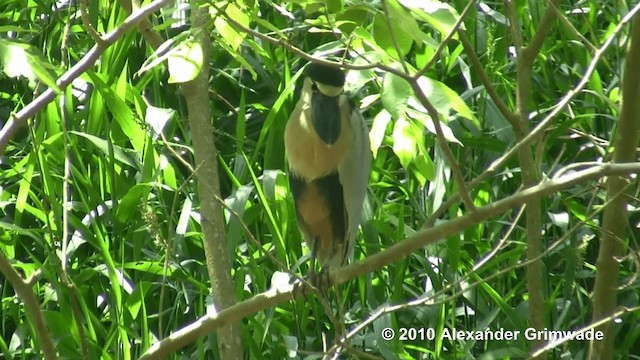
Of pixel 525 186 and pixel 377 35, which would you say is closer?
pixel 377 35

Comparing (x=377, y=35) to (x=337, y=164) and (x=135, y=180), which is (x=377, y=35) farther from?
(x=135, y=180)

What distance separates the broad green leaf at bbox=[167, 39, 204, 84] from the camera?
121 cm

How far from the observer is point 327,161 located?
6.41 ft

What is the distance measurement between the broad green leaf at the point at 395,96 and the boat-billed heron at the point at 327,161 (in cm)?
71

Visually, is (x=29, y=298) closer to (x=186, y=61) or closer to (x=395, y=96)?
(x=186, y=61)

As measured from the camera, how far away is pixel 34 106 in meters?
1.11

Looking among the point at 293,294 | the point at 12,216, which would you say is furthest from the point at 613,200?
the point at 12,216

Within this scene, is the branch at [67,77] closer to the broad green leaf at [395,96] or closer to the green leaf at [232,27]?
→ the green leaf at [232,27]

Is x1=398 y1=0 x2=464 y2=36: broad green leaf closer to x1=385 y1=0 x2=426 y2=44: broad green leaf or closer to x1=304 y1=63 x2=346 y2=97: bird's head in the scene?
x1=385 y1=0 x2=426 y2=44: broad green leaf

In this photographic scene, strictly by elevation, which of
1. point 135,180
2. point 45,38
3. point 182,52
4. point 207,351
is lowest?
point 207,351

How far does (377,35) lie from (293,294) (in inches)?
17.1

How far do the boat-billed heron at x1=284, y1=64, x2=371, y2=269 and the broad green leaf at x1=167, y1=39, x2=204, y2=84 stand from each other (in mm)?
553

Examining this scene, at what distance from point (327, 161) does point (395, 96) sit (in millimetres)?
888

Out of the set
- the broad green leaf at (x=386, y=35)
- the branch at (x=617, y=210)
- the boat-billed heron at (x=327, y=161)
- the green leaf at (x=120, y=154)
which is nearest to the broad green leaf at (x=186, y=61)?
the broad green leaf at (x=386, y=35)
